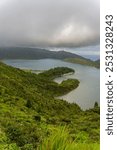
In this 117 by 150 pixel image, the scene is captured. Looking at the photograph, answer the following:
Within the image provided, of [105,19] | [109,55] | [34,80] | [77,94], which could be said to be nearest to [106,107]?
[109,55]

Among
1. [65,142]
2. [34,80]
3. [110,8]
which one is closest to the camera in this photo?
[110,8]

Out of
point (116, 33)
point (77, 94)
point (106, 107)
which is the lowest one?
point (106, 107)

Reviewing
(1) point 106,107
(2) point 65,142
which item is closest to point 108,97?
(1) point 106,107

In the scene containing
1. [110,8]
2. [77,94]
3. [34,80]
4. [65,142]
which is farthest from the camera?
[77,94]

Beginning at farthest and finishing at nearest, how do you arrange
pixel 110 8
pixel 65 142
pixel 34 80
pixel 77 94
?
pixel 77 94 → pixel 34 80 → pixel 65 142 → pixel 110 8

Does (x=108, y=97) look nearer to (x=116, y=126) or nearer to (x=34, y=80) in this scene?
(x=116, y=126)

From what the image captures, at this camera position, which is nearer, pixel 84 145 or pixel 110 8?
pixel 110 8

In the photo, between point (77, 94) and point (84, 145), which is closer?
point (84, 145)

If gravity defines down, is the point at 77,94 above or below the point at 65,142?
above

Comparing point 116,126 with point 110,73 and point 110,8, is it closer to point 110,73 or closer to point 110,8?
point 110,73
